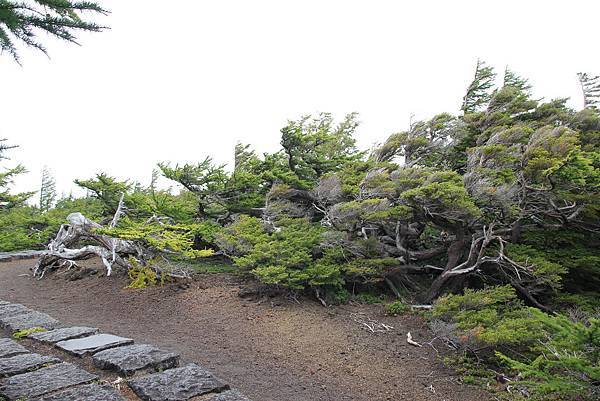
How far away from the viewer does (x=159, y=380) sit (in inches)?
117

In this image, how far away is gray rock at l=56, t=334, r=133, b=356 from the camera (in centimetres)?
357

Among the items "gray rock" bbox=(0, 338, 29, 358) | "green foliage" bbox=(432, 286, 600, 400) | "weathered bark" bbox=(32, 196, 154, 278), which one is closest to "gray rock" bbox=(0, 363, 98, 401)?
"gray rock" bbox=(0, 338, 29, 358)

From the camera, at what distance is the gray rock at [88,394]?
2592 mm

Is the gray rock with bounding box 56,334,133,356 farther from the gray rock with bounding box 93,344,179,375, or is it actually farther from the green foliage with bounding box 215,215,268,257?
the green foliage with bounding box 215,215,268,257

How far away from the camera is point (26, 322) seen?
452 centimetres

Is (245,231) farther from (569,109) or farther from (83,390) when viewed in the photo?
(569,109)

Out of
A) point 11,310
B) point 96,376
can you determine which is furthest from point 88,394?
point 11,310

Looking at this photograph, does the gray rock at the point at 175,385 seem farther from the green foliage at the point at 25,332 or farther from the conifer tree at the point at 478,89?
the conifer tree at the point at 478,89

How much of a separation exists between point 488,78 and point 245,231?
6.91m

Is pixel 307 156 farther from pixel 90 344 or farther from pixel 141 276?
pixel 90 344

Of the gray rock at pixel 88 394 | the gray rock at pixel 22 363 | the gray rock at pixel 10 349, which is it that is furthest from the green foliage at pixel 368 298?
the gray rock at pixel 10 349

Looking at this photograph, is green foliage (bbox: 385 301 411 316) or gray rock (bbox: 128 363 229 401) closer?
gray rock (bbox: 128 363 229 401)

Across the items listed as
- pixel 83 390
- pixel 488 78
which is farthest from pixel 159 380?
pixel 488 78

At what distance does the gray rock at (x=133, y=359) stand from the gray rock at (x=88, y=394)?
319 mm
